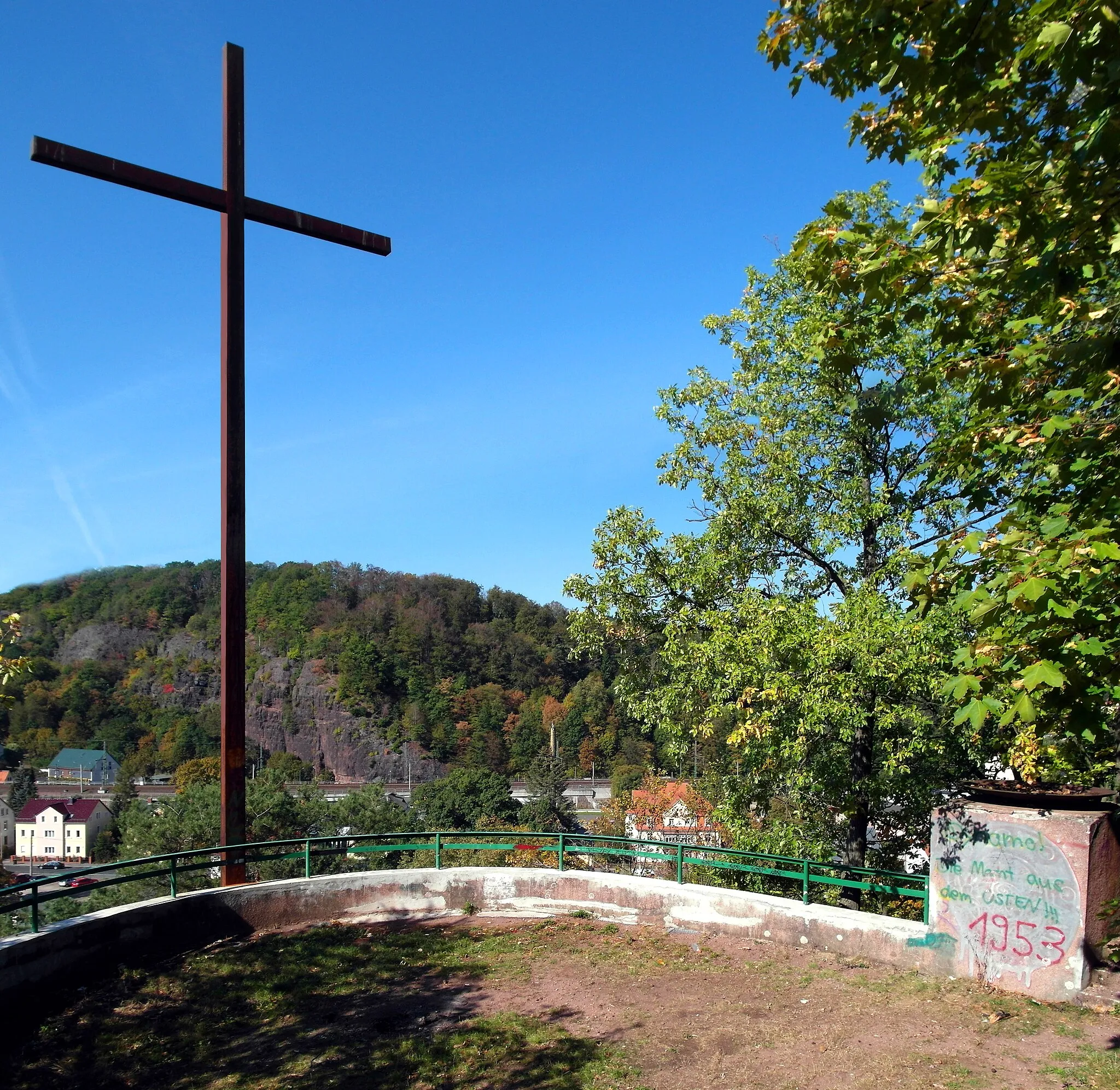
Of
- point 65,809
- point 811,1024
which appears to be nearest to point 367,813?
point 811,1024

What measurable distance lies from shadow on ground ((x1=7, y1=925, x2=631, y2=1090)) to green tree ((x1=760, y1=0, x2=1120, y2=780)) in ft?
12.1

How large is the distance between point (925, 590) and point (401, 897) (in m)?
7.05

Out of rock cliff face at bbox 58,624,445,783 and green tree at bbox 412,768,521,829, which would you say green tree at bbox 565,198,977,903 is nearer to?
green tree at bbox 412,768,521,829

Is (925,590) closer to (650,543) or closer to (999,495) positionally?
(999,495)

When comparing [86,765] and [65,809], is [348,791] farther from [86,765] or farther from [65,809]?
[86,765]

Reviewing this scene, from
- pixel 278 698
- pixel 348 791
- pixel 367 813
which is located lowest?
pixel 348 791

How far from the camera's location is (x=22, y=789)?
84625 millimetres

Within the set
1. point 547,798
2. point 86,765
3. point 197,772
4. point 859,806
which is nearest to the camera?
point 859,806

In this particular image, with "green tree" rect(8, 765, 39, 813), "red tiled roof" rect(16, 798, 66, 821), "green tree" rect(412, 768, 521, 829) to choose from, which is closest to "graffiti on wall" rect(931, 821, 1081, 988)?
"green tree" rect(412, 768, 521, 829)

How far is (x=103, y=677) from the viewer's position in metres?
120

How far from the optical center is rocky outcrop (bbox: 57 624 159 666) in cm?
12638

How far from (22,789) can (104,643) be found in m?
51.1

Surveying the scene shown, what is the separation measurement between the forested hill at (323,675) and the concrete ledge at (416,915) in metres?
80.5

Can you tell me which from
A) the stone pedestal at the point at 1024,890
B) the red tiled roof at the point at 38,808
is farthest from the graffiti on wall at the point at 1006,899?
the red tiled roof at the point at 38,808
